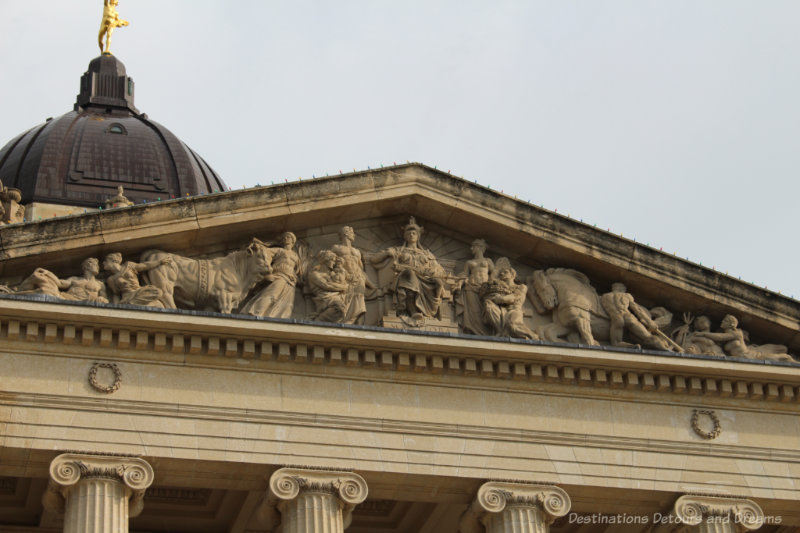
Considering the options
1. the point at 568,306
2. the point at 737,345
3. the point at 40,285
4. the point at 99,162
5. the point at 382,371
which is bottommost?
the point at 382,371

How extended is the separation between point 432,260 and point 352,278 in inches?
54.6

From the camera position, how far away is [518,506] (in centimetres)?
2544

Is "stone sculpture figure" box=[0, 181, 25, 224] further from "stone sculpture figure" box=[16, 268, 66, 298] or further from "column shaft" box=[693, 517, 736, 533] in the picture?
"column shaft" box=[693, 517, 736, 533]

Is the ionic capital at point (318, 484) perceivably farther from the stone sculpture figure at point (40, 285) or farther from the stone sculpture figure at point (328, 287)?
the stone sculpture figure at point (40, 285)

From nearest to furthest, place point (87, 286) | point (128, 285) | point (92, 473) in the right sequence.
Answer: point (92, 473) < point (87, 286) < point (128, 285)

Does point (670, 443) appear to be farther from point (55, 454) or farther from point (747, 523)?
point (55, 454)

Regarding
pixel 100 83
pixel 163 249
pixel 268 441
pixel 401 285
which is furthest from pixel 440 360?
pixel 100 83

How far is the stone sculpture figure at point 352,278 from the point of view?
85.9ft

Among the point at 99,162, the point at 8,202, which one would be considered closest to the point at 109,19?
the point at 99,162

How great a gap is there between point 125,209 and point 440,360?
5.28 metres

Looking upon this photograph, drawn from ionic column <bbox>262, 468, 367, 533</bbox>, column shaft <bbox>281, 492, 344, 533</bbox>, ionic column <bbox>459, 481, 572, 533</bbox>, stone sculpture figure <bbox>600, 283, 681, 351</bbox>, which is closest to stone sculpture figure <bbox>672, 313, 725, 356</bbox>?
stone sculpture figure <bbox>600, 283, 681, 351</bbox>

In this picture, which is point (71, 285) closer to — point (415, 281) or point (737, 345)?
point (415, 281)

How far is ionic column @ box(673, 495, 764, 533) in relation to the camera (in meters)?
26.1

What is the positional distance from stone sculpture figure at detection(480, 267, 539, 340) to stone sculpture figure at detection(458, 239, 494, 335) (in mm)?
109
